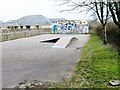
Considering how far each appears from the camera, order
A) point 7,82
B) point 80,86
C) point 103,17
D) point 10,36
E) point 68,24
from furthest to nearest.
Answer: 1. point 68,24
2. point 10,36
3. point 103,17
4. point 7,82
5. point 80,86

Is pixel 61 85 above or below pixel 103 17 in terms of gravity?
below

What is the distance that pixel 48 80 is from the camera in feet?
25.0

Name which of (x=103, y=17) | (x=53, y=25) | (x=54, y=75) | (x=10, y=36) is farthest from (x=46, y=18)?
(x=54, y=75)

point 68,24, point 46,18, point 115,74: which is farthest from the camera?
point 46,18

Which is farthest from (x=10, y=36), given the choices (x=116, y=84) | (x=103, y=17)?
(x=116, y=84)

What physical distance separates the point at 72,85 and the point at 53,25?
47.7 metres

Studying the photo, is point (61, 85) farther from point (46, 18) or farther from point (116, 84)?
point (46, 18)

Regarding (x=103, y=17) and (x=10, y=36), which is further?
(x=10, y=36)

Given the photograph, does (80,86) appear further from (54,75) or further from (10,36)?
(10,36)

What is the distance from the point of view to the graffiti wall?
52844 millimetres

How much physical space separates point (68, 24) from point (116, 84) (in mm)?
47198

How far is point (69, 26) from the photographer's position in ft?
175

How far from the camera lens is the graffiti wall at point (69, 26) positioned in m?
52.8

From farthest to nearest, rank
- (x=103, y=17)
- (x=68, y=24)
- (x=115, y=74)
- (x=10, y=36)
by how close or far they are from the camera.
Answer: (x=68, y=24) → (x=10, y=36) → (x=103, y=17) → (x=115, y=74)
